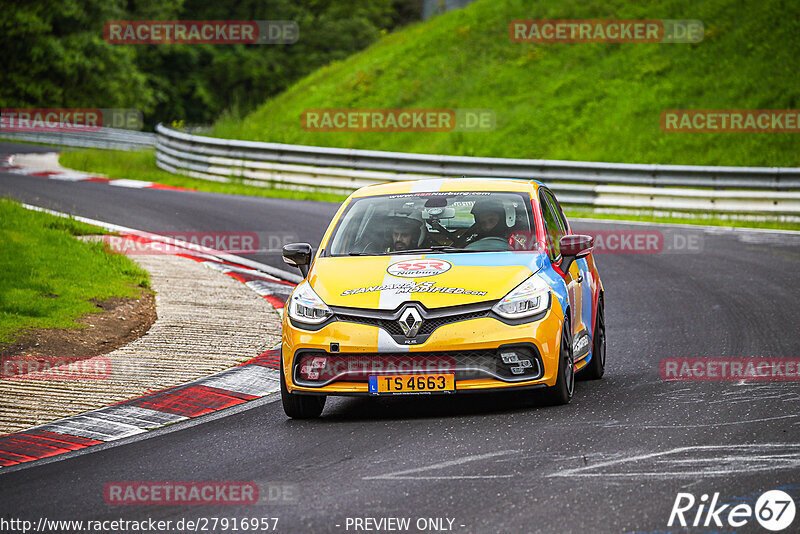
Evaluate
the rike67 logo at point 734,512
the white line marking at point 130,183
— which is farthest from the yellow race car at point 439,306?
the white line marking at point 130,183

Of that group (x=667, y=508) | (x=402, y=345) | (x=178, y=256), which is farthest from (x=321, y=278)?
(x=178, y=256)

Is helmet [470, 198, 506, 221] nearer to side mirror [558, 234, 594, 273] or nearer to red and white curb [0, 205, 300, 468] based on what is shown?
side mirror [558, 234, 594, 273]

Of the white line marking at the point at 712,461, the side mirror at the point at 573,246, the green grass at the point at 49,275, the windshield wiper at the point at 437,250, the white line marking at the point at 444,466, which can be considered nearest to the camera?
the white line marking at the point at 712,461

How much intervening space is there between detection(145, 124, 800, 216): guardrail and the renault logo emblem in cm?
1427

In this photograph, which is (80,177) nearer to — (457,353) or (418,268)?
(418,268)

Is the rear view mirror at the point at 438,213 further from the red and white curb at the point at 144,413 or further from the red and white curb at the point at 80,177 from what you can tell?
the red and white curb at the point at 80,177

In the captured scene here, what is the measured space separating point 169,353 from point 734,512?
5880mm

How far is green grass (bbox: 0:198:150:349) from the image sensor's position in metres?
10.6

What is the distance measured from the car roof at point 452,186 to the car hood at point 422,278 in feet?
2.96

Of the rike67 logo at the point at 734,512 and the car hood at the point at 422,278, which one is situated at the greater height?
the car hood at the point at 422,278

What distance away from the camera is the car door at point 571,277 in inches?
320

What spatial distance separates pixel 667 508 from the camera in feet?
17.1

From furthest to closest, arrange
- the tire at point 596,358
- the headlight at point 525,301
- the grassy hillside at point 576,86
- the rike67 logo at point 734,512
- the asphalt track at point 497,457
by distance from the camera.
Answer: the grassy hillside at point 576,86 → the tire at point 596,358 → the headlight at point 525,301 → the asphalt track at point 497,457 → the rike67 logo at point 734,512

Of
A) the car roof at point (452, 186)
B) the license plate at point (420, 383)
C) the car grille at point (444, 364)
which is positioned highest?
the car roof at point (452, 186)
